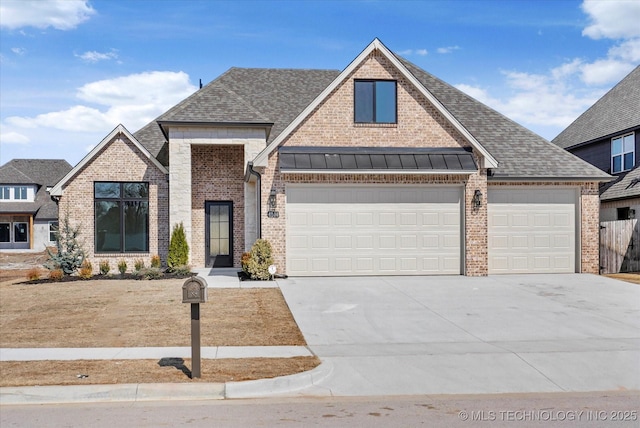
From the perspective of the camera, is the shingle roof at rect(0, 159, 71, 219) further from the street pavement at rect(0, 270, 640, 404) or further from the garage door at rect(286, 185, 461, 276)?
the street pavement at rect(0, 270, 640, 404)

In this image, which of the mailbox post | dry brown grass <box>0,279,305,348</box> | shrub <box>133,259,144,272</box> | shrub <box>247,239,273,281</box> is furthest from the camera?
shrub <box>133,259,144,272</box>

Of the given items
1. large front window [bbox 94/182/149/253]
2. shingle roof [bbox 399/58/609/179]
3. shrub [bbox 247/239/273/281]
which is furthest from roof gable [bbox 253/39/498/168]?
large front window [bbox 94/182/149/253]

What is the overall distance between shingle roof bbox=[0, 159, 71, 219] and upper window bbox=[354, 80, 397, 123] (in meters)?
35.9

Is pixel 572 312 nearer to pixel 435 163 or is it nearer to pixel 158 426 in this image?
pixel 435 163

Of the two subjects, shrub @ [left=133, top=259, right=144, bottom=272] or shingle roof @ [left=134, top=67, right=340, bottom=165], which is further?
shingle roof @ [left=134, top=67, right=340, bottom=165]

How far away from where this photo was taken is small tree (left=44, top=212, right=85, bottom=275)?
63.0ft

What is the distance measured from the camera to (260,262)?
17.3m

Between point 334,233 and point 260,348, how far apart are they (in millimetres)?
8577

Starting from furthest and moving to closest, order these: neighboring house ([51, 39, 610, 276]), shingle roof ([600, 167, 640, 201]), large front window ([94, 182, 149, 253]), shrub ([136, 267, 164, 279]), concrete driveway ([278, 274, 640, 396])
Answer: shingle roof ([600, 167, 640, 201]) < large front window ([94, 182, 149, 253]) < shrub ([136, 267, 164, 279]) < neighboring house ([51, 39, 610, 276]) < concrete driveway ([278, 274, 640, 396])

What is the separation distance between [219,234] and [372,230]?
7016 millimetres

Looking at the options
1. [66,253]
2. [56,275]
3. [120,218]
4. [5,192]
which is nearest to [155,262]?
[120,218]

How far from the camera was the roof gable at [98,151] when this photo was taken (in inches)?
810

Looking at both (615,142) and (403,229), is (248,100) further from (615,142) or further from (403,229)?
(615,142)

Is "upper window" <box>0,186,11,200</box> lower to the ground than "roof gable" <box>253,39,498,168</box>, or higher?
lower
